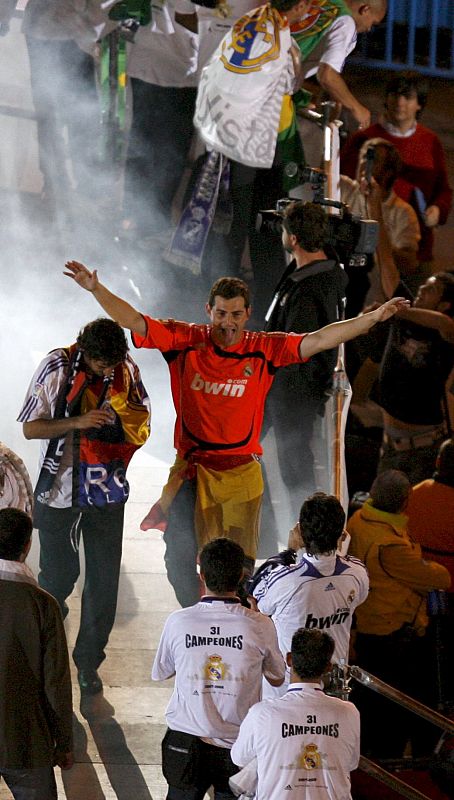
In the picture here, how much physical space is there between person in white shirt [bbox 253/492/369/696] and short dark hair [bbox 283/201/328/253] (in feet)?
6.45

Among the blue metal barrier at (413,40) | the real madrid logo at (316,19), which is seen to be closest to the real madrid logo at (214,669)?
the real madrid logo at (316,19)

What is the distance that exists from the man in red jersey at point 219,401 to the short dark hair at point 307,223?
35.7 inches

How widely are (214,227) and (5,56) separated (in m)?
1.65

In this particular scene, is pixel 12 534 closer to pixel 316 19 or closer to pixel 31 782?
pixel 31 782

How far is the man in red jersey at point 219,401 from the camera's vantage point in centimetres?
547

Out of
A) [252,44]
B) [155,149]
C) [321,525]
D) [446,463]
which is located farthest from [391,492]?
A: [155,149]

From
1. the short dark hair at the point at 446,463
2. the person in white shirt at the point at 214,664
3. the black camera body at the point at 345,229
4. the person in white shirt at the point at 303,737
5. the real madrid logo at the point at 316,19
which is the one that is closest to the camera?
the person in white shirt at the point at 303,737

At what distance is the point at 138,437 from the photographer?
5.33 meters

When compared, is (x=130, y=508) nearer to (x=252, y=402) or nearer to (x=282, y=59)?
(x=252, y=402)

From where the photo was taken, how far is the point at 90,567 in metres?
5.42

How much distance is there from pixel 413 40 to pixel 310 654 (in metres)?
6.92

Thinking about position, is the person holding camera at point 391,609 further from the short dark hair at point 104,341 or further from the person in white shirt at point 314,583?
the short dark hair at point 104,341

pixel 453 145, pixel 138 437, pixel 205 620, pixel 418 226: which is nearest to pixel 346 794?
pixel 205 620

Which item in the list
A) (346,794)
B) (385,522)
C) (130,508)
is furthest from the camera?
(130,508)
